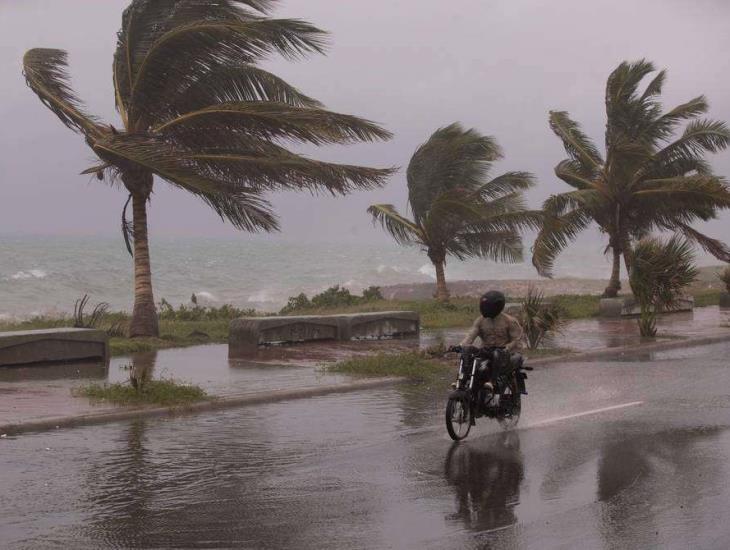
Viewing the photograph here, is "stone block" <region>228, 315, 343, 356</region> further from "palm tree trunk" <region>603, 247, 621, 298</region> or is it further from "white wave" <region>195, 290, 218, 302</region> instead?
"white wave" <region>195, 290, 218, 302</region>

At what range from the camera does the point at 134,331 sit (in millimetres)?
21938

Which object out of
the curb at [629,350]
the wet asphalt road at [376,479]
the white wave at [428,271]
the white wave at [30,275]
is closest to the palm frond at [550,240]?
the curb at [629,350]

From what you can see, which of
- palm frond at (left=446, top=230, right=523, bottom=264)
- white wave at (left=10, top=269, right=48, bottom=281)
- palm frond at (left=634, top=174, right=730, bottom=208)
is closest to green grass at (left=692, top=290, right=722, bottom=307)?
palm frond at (left=634, top=174, right=730, bottom=208)

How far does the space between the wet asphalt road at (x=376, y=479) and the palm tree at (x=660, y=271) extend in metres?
10.7

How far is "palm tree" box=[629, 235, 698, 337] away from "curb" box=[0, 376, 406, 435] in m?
9.94

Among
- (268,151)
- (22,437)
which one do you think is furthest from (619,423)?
(268,151)

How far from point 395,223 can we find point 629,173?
302 inches

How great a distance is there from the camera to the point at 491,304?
11.2 metres

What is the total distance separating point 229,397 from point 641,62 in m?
24.9

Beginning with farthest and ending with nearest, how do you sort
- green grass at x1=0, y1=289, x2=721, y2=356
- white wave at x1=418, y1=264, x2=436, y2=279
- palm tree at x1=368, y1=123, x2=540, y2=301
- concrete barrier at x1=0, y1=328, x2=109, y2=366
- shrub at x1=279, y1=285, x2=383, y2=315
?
white wave at x1=418, y1=264, x2=436, y2=279, shrub at x1=279, y1=285, x2=383, y2=315, palm tree at x1=368, y1=123, x2=540, y2=301, green grass at x1=0, y1=289, x2=721, y2=356, concrete barrier at x1=0, y1=328, x2=109, y2=366

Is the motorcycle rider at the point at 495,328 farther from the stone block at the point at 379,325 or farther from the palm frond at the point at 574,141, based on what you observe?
the palm frond at the point at 574,141

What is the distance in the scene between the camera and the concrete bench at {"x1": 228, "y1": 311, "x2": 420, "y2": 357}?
19859mm

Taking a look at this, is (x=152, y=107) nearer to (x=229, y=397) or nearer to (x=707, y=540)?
(x=229, y=397)

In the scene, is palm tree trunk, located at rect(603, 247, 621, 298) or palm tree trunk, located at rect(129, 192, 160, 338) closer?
palm tree trunk, located at rect(129, 192, 160, 338)
